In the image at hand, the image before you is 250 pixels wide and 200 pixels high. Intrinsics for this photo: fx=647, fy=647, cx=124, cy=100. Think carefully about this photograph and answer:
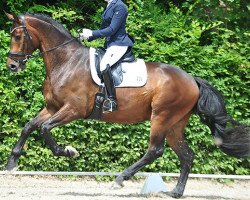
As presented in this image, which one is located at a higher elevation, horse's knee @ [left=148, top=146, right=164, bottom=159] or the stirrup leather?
the stirrup leather

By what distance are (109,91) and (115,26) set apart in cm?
86

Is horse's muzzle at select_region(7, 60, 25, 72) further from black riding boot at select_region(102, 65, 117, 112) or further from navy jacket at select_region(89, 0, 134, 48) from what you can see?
black riding boot at select_region(102, 65, 117, 112)

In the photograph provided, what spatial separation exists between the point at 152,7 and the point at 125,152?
2.74 metres

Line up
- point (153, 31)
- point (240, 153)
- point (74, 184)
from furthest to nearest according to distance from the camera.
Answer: point (153, 31) → point (74, 184) → point (240, 153)

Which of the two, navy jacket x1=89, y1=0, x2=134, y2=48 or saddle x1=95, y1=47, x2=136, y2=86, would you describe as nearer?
navy jacket x1=89, y1=0, x2=134, y2=48

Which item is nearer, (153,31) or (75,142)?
(75,142)

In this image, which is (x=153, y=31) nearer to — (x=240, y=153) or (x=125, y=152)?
(x=125, y=152)

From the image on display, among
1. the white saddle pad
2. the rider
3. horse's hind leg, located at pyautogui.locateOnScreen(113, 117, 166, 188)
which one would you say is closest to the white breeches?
the rider

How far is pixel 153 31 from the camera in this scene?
11.4 meters

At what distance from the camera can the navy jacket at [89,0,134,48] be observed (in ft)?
27.8

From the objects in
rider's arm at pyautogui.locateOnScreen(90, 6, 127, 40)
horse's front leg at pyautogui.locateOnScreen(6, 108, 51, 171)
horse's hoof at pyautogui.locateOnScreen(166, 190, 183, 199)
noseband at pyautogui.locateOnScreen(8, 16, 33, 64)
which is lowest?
horse's hoof at pyautogui.locateOnScreen(166, 190, 183, 199)

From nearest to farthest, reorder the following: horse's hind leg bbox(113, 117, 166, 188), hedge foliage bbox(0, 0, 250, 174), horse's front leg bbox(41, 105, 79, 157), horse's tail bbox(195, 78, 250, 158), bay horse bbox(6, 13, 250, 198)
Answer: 1. horse's front leg bbox(41, 105, 79, 157)
2. bay horse bbox(6, 13, 250, 198)
3. horse's hind leg bbox(113, 117, 166, 188)
4. horse's tail bbox(195, 78, 250, 158)
5. hedge foliage bbox(0, 0, 250, 174)

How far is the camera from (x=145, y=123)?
35.2 ft

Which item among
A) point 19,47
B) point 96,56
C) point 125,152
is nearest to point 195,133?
point 125,152
